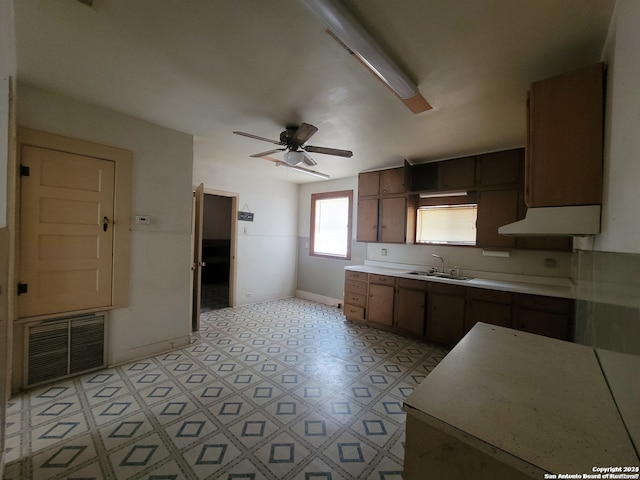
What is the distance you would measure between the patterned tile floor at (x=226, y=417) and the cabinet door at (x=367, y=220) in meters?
1.84

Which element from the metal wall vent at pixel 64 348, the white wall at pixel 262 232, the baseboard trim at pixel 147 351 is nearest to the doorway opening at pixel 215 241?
the white wall at pixel 262 232

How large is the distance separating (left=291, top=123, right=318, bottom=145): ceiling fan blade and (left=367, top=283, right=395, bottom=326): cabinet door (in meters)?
2.38

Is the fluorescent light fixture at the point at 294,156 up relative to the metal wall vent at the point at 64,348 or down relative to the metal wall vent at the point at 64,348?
up

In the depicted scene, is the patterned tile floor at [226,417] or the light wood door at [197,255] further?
the light wood door at [197,255]

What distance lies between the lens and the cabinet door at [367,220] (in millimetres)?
4199

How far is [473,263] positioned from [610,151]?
2.54m

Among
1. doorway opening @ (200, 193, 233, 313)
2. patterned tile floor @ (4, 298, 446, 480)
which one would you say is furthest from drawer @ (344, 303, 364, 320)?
doorway opening @ (200, 193, 233, 313)

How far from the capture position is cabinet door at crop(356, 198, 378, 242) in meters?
4.20

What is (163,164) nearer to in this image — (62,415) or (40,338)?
(40,338)

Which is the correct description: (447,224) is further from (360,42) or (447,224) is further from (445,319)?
(360,42)

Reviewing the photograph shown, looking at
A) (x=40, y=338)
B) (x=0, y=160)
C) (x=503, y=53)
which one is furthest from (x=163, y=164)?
(x=503, y=53)

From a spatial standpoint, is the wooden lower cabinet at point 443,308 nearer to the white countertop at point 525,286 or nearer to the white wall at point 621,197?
the white countertop at point 525,286

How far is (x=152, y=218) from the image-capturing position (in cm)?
280

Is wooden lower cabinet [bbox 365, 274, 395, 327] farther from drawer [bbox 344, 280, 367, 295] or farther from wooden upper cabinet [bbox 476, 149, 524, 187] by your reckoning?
wooden upper cabinet [bbox 476, 149, 524, 187]
